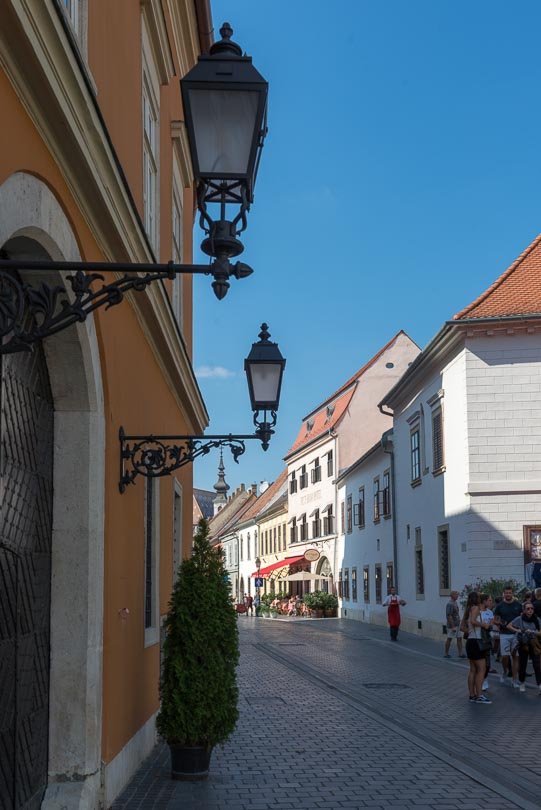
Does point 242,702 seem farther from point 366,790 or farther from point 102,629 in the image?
point 102,629

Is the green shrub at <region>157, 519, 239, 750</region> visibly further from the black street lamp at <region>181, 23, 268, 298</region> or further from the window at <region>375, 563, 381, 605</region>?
the window at <region>375, 563, 381, 605</region>

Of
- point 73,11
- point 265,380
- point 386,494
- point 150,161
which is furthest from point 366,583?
point 73,11

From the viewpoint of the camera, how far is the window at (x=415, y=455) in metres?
32.1

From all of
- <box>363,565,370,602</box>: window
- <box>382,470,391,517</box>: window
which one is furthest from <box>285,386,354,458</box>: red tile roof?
<box>382,470,391,517</box>: window

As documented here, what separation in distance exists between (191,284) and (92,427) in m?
10.8

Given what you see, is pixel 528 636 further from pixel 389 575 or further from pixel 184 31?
pixel 389 575

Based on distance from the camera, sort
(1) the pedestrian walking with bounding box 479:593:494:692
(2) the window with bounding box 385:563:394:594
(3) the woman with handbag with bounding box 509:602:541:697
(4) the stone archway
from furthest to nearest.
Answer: (2) the window with bounding box 385:563:394:594 → (3) the woman with handbag with bounding box 509:602:541:697 → (1) the pedestrian walking with bounding box 479:593:494:692 → (4) the stone archway

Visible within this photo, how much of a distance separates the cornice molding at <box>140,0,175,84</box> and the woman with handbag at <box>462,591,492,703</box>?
8187mm

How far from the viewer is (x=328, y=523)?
5369 cm

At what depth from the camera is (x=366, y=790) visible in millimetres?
8617

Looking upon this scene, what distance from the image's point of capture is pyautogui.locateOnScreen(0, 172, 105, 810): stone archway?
260 inches

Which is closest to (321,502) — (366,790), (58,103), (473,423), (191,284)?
(473,423)

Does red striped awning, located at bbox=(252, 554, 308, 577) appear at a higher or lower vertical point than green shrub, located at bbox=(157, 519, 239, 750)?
higher

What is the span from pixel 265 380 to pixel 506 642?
27.7ft
